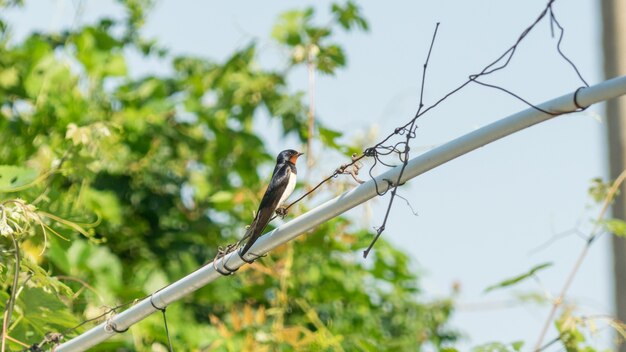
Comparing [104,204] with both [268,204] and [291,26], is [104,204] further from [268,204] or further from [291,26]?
[268,204]

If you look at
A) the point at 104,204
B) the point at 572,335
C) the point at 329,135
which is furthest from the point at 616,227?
the point at 104,204

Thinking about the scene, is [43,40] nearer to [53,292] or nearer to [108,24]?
[108,24]

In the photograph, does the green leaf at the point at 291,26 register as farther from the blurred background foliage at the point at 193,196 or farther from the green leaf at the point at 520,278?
the green leaf at the point at 520,278

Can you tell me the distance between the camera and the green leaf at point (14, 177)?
443 cm

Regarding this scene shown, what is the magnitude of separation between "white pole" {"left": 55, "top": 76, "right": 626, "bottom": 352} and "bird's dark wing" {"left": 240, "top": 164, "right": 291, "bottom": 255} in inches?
1.4

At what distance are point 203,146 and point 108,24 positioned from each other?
3.42 ft

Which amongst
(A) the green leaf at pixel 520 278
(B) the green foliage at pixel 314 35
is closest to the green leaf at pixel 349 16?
(B) the green foliage at pixel 314 35

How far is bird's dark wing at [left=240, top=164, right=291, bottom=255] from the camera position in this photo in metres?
3.07

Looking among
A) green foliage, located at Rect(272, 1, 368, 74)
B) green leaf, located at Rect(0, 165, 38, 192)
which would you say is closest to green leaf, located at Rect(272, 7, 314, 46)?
green foliage, located at Rect(272, 1, 368, 74)

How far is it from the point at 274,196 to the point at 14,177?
1.45m

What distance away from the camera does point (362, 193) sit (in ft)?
9.44

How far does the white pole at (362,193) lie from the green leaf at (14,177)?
116 centimetres

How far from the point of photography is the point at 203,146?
7383mm

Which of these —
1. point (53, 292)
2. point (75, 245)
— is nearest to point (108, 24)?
point (75, 245)
